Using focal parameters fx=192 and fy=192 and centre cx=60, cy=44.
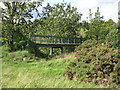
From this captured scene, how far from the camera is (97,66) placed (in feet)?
27.3

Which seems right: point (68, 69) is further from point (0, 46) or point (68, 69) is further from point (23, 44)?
point (0, 46)

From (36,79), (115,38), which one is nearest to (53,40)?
(115,38)

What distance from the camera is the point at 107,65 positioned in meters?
8.25

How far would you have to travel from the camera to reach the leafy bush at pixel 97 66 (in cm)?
797

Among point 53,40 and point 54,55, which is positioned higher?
point 53,40

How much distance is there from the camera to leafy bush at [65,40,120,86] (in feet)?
26.2

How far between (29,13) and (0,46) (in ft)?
14.5

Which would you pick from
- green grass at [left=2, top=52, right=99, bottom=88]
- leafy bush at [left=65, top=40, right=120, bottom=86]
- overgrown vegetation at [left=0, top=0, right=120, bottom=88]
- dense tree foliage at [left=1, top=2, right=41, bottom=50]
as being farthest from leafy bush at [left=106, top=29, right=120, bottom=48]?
dense tree foliage at [left=1, top=2, right=41, bottom=50]

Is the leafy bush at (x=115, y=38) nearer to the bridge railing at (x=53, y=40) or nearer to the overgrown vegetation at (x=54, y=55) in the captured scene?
the overgrown vegetation at (x=54, y=55)

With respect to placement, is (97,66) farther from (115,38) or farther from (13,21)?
(13,21)

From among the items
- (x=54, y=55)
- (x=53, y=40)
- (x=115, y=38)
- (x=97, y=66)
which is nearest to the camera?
(x=97, y=66)

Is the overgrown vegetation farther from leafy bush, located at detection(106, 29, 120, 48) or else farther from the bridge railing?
the bridge railing

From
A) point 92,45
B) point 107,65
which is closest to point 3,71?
point 92,45

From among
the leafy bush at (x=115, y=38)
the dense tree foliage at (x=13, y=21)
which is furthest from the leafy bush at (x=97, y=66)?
the dense tree foliage at (x=13, y=21)
